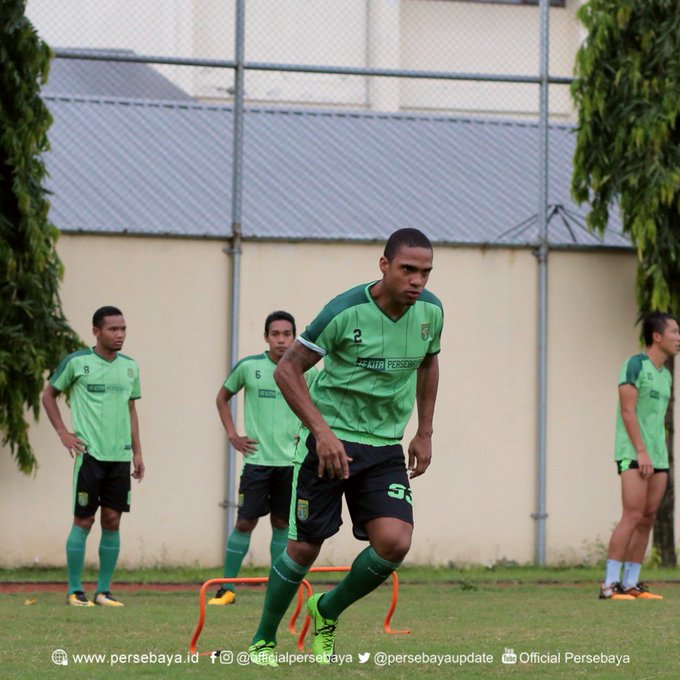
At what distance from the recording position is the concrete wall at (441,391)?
1322 centimetres

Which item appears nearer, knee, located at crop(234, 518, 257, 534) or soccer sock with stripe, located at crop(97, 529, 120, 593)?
soccer sock with stripe, located at crop(97, 529, 120, 593)

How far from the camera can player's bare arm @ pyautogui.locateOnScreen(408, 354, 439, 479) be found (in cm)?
697

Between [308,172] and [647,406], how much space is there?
7.02 m

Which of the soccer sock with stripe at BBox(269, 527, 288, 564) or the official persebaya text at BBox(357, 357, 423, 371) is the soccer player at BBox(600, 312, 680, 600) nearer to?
the soccer sock with stripe at BBox(269, 527, 288, 564)

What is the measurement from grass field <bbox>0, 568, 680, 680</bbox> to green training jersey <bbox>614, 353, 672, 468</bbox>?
1162 millimetres

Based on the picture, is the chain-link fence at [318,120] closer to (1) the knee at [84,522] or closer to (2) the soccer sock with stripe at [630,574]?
(2) the soccer sock with stripe at [630,574]

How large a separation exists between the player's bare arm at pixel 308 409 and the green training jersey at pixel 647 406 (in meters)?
5.01

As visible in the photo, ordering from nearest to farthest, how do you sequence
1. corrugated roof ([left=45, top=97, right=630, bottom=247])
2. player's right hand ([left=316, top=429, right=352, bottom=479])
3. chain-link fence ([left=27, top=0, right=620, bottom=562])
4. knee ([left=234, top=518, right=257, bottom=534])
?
player's right hand ([left=316, top=429, right=352, bottom=479]) → knee ([left=234, top=518, right=257, bottom=534]) → chain-link fence ([left=27, top=0, right=620, bottom=562]) → corrugated roof ([left=45, top=97, right=630, bottom=247])

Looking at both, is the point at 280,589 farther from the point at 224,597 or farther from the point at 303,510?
the point at 224,597

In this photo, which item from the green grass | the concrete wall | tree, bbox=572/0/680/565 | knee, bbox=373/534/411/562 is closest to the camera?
knee, bbox=373/534/411/562

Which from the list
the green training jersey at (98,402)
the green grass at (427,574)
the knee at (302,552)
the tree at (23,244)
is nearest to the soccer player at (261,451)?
the green training jersey at (98,402)

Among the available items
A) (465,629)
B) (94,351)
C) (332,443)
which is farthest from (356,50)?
(332,443)

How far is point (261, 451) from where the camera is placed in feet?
35.6

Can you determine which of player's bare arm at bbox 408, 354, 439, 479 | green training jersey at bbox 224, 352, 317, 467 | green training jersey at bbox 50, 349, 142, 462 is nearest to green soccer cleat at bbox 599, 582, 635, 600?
green training jersey at bbox 224, 352, 317, 467
